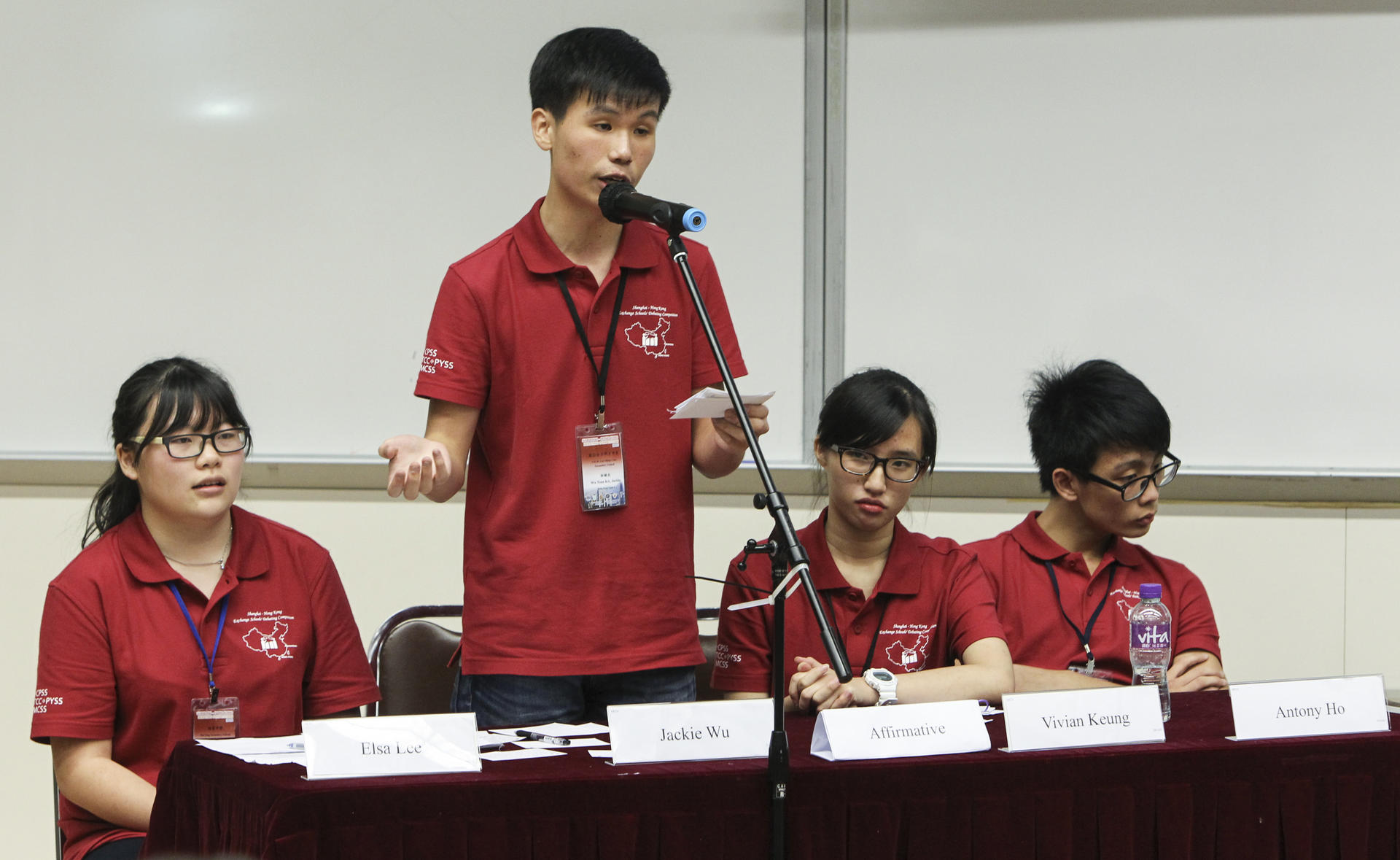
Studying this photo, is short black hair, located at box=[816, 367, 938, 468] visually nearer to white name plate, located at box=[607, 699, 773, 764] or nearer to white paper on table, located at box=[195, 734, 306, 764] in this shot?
white name plate, located at box=[607, 699, 773, 764]

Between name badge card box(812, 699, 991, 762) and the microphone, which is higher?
the microphone

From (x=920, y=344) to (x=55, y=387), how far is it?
2162 mm

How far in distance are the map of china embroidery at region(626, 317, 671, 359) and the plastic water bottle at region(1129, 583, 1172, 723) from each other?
32.4 inches

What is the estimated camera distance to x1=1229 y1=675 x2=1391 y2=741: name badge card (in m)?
1.48

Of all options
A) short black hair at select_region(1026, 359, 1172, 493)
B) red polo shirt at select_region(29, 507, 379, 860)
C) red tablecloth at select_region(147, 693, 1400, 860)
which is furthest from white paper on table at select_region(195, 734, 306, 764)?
short black hair at select_region(1026, 359, 1172, 493)

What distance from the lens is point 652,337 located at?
5.95ft

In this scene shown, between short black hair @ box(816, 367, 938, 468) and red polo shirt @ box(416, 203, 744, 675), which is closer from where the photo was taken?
red polo shirt @ box(416, 203, 744, 675)

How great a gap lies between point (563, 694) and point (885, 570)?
0.58 metres

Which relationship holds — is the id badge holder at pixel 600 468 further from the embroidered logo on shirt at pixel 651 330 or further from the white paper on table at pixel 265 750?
the white paper on table at pixel 265 750

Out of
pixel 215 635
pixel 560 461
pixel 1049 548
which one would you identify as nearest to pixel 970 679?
pixel 1049 548

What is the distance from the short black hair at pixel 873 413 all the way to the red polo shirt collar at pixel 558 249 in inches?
16.2

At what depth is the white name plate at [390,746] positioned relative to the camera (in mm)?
1237

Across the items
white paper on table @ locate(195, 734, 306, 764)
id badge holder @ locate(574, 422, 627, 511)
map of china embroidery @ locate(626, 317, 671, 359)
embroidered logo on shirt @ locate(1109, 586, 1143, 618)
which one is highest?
map of china embroidery @ locate(626, 317, 671, 359)

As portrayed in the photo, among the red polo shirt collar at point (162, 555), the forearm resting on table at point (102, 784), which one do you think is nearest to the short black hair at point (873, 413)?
the red polo shirt collar at point (162, 555)
